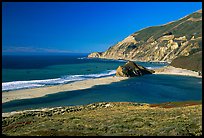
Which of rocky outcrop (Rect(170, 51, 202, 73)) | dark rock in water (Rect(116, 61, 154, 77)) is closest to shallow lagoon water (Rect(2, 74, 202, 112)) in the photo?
dark rock in water (Rect(116, 61, 154, 77))

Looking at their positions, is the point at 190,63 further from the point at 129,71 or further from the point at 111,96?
the point at 111,96

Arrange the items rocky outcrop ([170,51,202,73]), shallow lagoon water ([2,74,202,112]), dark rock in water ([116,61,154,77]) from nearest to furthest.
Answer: shallow lagoon water ([2,74,202,112]) < dark rock in water ([116,61,154,77]) < rocky outcrop ([170,51,202,73])

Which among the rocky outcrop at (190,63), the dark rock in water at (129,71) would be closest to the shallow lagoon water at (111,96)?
the dark rock in water at (129,71)

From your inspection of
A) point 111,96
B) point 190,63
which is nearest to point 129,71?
point 190,63

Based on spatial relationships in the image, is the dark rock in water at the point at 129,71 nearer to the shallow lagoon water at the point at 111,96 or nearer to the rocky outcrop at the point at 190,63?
the shallow lagoon water at the point at 111,96

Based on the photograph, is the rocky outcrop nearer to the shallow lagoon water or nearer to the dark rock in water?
the dark rock in water

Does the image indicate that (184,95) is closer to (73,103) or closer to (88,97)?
(88,97)

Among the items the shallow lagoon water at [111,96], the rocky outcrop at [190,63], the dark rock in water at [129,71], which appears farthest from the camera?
the rocky outcrop at [190,63]

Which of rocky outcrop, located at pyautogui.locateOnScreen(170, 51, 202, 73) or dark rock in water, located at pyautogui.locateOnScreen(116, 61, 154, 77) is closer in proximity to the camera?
dark rock in water, located at pyautogui.locateOnScreen(116, 61, 154, 77)

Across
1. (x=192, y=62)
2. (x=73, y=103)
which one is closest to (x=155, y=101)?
(x=73, y=103)

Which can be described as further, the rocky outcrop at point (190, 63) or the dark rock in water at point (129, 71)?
the rocky outcrop at point (190, 63)

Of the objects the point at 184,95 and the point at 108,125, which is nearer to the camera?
the point at 108,125
